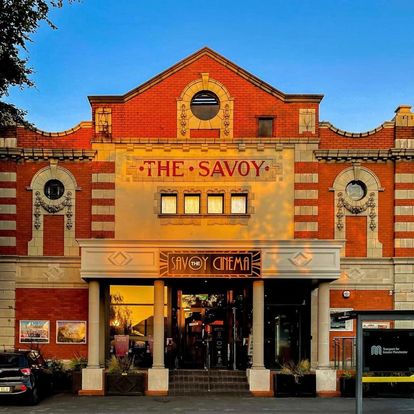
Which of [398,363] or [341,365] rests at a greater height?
[398,363]

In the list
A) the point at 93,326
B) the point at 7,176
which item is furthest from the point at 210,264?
the point at 7,176

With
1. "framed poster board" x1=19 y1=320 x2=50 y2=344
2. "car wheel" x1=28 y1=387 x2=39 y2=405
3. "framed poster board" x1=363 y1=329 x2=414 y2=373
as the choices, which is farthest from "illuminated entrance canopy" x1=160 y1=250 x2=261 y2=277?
"framed poster board" x1=363 y1=329 x2=414 y2=373

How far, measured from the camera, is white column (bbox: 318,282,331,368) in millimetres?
22797

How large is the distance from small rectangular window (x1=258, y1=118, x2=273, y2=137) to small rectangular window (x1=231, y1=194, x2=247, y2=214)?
7.84ft

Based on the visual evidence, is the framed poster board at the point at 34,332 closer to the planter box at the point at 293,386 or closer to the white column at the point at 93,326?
the white column at the point at 93,326

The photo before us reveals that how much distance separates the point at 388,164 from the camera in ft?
83.8

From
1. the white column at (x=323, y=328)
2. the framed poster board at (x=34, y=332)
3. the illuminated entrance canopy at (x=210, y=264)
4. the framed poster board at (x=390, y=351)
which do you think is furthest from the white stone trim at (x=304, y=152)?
the framed poster board at (x=34, y=332)

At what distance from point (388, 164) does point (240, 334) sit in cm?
842

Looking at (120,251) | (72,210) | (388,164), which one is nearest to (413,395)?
(388,164)

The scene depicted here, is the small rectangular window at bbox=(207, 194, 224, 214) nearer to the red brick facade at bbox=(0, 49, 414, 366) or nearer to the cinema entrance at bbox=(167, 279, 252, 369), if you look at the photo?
the red brick facade at bbox=(0, 49, 414, 366)

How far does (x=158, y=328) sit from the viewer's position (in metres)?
23.1

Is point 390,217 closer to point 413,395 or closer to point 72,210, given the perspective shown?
point 413,395

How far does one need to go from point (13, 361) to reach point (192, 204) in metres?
8.65

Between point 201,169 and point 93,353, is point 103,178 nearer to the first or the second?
point 201,169
